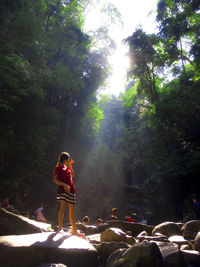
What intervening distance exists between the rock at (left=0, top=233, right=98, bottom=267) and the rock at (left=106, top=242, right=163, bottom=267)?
0.43 meters

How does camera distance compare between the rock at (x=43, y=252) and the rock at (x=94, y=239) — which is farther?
the rock at (x=94, y=239)

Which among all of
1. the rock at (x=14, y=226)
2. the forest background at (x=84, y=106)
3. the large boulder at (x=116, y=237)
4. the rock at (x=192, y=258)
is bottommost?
the rock at (x=192, y=258)

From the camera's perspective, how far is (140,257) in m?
3.15

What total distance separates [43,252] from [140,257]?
1.43 meters

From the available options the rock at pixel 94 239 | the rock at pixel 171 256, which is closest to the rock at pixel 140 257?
the rock at pixel 171 256

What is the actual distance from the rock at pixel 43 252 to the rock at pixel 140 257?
0.43m

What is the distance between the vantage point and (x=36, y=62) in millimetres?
13922

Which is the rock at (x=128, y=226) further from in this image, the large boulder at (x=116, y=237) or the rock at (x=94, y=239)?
the large boulder at (x=116, y=237)

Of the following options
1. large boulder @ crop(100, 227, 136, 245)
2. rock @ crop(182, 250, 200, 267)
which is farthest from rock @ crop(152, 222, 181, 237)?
rock @ crop(182, 250, 200, 267)

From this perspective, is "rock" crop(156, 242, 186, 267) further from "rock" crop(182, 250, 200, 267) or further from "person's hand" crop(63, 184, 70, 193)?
"person's hand" crop(63, 184, 70, 193)

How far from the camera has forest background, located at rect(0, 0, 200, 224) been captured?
41.7 ft

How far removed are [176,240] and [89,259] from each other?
2329 mm

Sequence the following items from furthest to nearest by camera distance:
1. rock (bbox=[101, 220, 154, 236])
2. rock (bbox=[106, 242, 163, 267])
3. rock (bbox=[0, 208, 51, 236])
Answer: rock (bbox=[101, 220, 154, 236]) → rock (bbox=[0, 208, 51, 236]) → rock (bbox=[106, 242, 163, 267])

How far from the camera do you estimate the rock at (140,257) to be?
3.10 m
